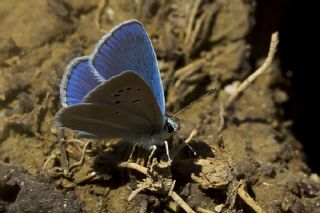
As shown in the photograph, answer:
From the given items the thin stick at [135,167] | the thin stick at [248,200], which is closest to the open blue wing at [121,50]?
the thin stick at [135,167]

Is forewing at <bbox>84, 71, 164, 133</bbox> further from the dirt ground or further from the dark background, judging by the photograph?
the dark background

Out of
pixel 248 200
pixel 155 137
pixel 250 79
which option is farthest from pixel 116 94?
pixel 250 79

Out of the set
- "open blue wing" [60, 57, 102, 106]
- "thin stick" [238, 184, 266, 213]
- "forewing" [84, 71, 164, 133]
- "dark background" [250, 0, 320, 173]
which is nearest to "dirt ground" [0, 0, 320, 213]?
"thin stick" [238, 184, 266, 213]

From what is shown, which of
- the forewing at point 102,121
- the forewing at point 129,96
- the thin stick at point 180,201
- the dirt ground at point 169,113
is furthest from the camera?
the dirt ground at point 169,113

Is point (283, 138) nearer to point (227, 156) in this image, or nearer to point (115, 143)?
point (227, 156)

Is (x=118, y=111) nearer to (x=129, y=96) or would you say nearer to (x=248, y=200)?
(x=129, y=96)

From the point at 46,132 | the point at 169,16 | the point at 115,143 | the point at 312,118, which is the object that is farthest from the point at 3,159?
the point at 312,118

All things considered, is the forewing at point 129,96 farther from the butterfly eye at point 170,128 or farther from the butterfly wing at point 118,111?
the butterfly eye at point 170,128
